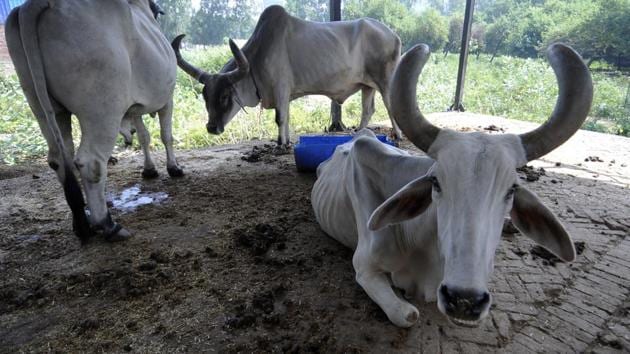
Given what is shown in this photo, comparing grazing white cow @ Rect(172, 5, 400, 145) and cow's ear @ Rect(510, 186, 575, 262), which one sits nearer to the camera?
cow's ear @ Rect(510, 186, 575, 262)

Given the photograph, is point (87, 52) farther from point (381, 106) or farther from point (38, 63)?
point (381, 106)

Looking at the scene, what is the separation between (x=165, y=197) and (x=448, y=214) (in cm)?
347

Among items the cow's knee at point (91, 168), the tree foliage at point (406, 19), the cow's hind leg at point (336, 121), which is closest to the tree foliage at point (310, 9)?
the tree foliage at point (406, 19)

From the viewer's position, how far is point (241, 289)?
2.53 metres

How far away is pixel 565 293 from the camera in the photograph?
2.41 metres

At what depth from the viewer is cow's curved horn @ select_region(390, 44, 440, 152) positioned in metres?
1.69

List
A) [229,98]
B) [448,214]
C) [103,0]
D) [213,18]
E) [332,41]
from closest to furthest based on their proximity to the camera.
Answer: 1. [448,214]
2. [103,0]
3. [229,98]
4. [332,41]
5. [213,18]

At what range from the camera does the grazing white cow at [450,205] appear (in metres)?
1.39

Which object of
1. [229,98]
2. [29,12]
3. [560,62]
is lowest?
[229,98]

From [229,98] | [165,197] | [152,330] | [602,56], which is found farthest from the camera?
[602,56]

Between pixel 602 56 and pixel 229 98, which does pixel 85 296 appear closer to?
pixel 229 98

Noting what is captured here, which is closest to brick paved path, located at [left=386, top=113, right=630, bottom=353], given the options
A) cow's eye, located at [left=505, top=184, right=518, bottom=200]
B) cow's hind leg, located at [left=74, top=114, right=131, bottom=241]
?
cow's eye, located at [left=505, top=184, right=518, bottom=200]

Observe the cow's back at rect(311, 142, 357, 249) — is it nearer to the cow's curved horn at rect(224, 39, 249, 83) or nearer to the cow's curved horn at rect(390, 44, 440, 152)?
the cow's curved horn at rect(390, 44, 440, 152)

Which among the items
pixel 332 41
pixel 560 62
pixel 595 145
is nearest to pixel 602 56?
pixel 595 145
